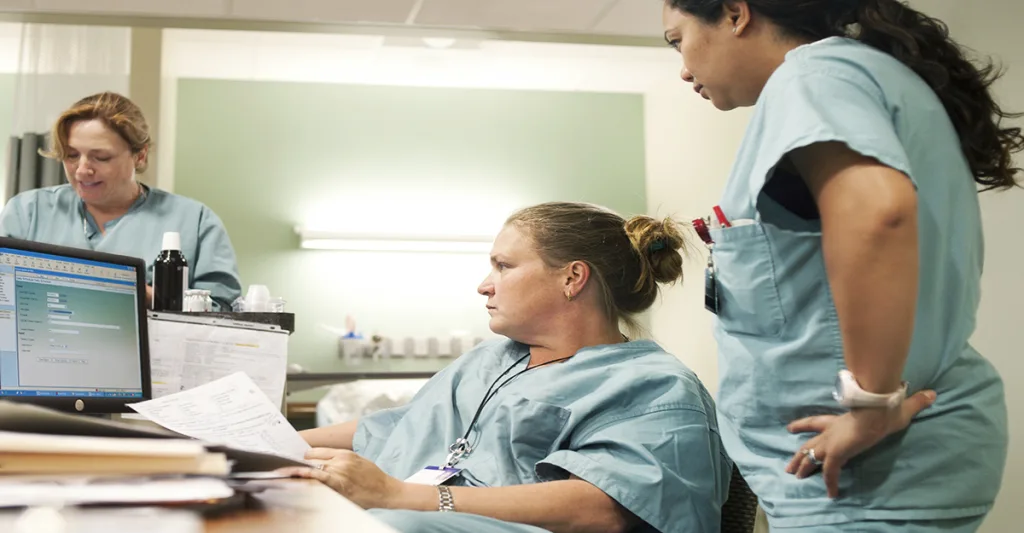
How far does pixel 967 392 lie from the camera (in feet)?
3.21

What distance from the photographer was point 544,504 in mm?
1280

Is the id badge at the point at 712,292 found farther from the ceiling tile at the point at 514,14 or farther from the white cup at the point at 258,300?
the ceiling tile at the point at 514,14

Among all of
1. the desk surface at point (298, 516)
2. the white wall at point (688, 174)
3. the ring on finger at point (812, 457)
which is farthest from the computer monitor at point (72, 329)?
the white wall at point (688, 174)

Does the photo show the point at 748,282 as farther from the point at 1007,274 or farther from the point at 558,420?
the point at 1007,274

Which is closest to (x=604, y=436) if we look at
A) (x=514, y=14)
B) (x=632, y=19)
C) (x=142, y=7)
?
Result: (x=514, y=14)

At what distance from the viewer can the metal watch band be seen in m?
1.25

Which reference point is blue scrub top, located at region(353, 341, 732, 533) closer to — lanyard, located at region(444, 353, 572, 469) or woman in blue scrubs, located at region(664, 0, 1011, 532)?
lanyard, located at region(444, 353, 572, 469)

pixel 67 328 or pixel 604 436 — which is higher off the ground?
pixel 67 328

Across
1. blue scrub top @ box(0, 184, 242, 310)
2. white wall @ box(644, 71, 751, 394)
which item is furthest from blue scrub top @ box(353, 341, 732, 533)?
white wall @ box(644, 71, 751, 394)

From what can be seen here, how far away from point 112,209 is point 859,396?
192cm

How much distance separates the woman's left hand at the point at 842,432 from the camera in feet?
3.02

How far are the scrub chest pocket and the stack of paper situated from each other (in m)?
0.61

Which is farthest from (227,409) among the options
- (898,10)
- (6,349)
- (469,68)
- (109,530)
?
(469,68)

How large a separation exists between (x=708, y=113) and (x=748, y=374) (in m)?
3.44
